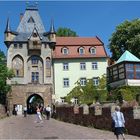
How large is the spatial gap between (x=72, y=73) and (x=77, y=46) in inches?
210

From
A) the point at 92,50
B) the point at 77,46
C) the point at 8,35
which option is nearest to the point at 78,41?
the point at 77,46

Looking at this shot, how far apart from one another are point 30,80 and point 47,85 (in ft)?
10.0

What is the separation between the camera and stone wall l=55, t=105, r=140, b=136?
21062 millimetres

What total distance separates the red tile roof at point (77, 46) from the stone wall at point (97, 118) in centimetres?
2828

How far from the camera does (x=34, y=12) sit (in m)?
71.6

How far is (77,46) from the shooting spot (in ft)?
223

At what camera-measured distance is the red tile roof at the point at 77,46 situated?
6669 centimetres

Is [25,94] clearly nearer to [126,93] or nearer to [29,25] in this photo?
[29,25]

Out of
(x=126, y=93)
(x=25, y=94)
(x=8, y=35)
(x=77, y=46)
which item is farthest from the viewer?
(x=77, y=46)

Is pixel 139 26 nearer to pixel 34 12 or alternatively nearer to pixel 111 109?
pixel 34 12

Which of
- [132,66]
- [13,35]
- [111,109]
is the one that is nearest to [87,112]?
[111,109]

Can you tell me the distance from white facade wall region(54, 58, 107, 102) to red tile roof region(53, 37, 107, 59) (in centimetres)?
93

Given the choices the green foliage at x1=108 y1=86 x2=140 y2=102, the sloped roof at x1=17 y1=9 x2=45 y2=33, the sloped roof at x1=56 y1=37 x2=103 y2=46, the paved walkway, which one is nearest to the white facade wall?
the sloped roof at x1=56 y1=37 x2=103 y2=46

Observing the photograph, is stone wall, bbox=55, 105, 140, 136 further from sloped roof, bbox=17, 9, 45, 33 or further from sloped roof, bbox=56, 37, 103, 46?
sloped roof, bbox=17, 9, 45, 33
